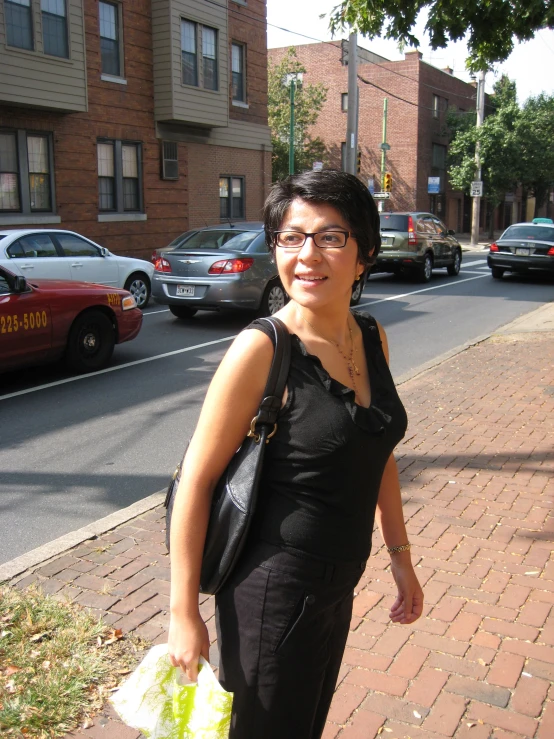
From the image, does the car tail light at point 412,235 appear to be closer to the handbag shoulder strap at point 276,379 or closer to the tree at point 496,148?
the handbag shoulder strap at point 276,379

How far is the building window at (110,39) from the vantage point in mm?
20406

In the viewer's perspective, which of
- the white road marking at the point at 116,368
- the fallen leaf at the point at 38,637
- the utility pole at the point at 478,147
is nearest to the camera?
the fallen leaf at the point at 38,637

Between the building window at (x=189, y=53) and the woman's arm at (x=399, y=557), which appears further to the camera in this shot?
the building window at (x=189, y=53)

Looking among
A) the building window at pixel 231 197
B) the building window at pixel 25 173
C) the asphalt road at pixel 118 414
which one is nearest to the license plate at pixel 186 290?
the asphalt road at pixel 118 414

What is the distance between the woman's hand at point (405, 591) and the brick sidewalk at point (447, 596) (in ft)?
2.25

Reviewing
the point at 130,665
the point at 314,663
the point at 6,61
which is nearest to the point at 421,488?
the point at 130,665

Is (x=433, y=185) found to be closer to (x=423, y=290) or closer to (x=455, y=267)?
(x=455, y=267)

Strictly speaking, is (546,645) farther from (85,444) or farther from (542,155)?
(542,155)

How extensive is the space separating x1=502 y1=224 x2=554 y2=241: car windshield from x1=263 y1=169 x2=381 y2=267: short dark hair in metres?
19.2

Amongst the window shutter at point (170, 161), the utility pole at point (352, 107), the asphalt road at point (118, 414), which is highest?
the utility pole at point (352, 107)

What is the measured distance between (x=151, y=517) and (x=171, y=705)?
303cm

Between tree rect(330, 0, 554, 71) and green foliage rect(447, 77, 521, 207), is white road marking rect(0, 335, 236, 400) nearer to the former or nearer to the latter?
tree rect(330, 0, 554, 71)

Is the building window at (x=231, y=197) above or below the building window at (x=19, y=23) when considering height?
below

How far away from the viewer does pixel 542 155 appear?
38.7 meters
